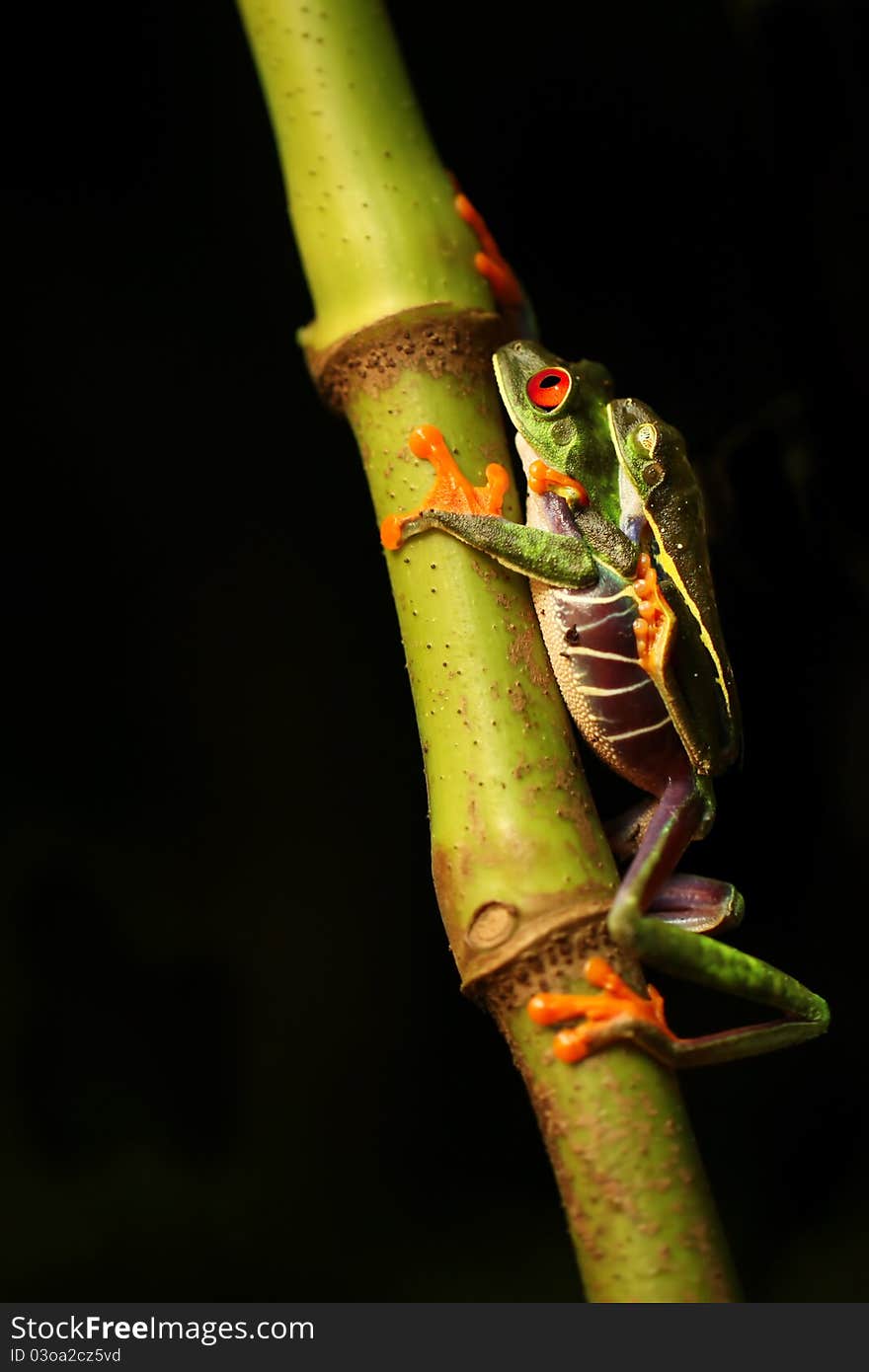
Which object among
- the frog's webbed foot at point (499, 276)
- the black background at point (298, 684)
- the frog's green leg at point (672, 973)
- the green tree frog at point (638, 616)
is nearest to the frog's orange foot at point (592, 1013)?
the frog's green leg at point (672, 973)

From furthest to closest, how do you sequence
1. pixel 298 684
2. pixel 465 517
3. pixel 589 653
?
pixel 298 684 → pixel 589 653 → pixel 465 517

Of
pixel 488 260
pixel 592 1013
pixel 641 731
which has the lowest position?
pixel 592 1013

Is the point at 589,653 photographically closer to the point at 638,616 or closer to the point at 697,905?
the point at 638,616

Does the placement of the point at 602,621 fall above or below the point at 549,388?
below

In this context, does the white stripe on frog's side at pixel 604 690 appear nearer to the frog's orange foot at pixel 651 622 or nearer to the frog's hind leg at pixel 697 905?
the frog's orange foot at pixel 651 622

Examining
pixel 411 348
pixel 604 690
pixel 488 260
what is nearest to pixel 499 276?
pixel 488 260

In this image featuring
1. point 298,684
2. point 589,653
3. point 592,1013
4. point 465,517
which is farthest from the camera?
point 298,684
